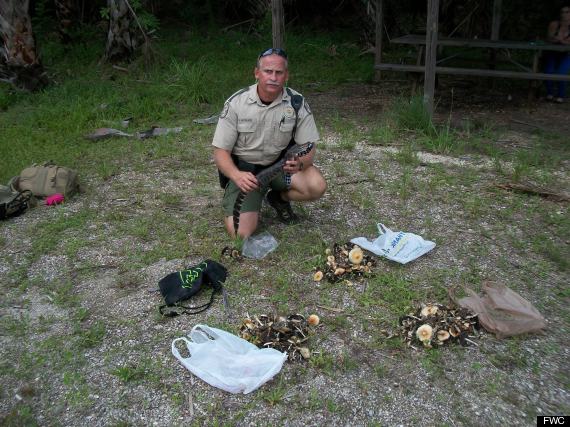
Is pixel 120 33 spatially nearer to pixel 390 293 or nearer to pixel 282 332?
pixel 390 293

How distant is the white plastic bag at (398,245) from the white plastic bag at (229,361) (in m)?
1.17

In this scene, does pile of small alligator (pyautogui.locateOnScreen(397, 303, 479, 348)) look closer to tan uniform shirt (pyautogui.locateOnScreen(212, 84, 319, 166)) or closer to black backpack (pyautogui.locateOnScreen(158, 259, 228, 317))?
black backpack (pyautogui.locateOnScreen(158, 259, 228, 317))

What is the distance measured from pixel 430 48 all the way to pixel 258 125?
125 inches

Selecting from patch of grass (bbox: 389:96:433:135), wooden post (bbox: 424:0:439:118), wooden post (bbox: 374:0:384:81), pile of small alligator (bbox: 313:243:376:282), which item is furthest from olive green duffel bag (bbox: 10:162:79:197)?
wooden post (bbox: 374:0:384:81)

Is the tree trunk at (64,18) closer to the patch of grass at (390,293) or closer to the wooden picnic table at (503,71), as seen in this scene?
the wooden picnic table at (503,71)

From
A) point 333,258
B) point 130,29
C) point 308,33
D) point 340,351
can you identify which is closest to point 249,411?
point 340,351

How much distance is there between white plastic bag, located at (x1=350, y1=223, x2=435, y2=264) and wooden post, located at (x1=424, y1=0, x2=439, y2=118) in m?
2.80

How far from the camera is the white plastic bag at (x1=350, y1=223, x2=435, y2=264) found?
3.55 meters

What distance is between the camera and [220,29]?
479 inches

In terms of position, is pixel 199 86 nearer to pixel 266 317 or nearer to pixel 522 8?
pixel 266 317

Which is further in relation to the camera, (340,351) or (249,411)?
(340,351)

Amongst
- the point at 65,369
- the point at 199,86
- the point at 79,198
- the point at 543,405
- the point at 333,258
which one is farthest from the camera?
the point at 199,86

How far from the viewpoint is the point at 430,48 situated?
238 inches

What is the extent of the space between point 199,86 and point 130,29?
2.18m
